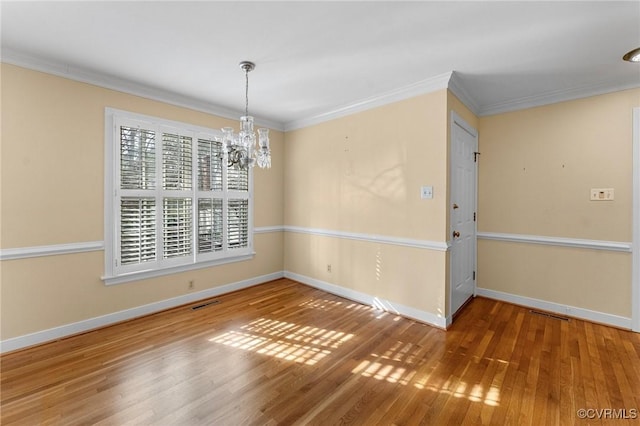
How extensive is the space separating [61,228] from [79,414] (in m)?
1.80

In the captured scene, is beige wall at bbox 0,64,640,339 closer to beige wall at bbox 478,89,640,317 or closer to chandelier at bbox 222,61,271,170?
beige wall at bbox 478,89,640,317

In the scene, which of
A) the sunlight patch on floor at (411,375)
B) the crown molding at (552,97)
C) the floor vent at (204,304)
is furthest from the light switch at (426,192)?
the floor vent at (204,304)

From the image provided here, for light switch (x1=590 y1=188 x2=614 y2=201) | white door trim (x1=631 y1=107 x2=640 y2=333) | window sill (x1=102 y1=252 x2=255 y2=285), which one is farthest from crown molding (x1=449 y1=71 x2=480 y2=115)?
window sill (x1=102 y1=252 x2=255 y2=285)

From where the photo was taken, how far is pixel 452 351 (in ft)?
8.30

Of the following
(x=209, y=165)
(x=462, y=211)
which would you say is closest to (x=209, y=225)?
(x=209, y=165)

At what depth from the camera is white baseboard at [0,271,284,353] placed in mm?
2516

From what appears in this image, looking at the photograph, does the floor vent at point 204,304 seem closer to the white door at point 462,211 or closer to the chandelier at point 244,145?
the chandelier at point 244,145

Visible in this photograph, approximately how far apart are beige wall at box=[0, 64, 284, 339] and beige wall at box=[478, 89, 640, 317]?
4552 mm

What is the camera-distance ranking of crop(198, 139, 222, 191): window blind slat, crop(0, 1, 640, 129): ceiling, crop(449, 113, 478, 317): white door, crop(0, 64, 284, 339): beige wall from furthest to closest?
crop(198, 139, 222, 191): window blind slat
crop(449, 113, 478, 317): white door
crop(0, 64, 284, 339): beige wall
crop(0, 1, 640, 129): ceiling

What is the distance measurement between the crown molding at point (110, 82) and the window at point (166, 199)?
0.28 metres

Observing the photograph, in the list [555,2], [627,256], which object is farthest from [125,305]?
[627,256]

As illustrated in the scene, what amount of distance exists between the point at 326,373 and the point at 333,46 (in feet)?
8.89

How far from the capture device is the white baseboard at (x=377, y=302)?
3031mm

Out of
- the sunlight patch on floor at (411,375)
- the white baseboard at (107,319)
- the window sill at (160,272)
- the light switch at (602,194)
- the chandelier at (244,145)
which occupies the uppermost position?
the chandelier at (244,145)
